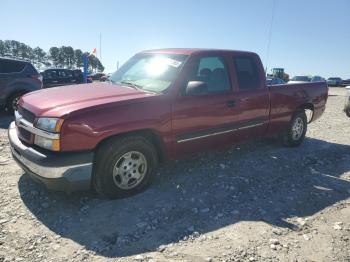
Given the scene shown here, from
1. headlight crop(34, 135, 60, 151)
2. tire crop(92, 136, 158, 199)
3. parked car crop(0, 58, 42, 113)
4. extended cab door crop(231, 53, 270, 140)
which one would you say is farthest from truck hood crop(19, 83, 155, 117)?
parked car crop(0, 58, 42, 113)

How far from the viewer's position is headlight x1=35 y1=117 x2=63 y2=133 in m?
3.45

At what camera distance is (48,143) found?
3.52 meters

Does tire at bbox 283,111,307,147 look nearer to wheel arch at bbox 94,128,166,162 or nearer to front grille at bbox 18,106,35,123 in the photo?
wheel arch at bbox 94,128,166,162

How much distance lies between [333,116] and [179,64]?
9.44m

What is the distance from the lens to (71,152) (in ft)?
11.6

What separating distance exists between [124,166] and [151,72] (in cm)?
149

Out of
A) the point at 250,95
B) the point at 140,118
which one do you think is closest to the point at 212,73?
the point at 250,95

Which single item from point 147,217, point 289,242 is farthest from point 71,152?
point 289,242

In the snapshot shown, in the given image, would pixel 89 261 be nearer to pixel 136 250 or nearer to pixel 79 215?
pixel 136 250

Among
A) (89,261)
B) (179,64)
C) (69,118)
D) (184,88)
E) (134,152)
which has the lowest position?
(89,261)

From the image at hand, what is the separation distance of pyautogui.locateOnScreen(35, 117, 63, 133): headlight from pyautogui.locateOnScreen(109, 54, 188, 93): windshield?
1.37 metres

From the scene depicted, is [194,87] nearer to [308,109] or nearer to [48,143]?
[48,143]

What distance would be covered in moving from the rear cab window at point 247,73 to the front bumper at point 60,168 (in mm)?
2802

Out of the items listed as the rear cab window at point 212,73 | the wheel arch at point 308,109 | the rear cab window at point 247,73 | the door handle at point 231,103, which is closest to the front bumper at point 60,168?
the rear cab window at point 212,73
